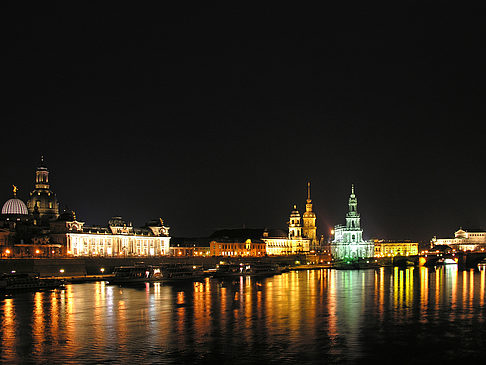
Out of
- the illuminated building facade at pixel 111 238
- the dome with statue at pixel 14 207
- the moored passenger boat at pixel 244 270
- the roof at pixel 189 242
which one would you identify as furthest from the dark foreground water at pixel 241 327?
the roof at pixel 189 242

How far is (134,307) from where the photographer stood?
63.4 m

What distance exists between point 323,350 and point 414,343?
7.31m

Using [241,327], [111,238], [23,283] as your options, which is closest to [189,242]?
[111,238]

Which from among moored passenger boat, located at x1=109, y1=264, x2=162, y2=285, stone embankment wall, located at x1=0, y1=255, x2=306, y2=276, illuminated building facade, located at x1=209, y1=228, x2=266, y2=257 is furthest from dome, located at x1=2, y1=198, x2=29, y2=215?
illuminated building facade, located at x1=209, y1=228, x2=266, y2=257

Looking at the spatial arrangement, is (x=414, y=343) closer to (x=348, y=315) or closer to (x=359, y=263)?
(x=348, y=315)

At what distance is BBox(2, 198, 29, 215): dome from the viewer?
138m

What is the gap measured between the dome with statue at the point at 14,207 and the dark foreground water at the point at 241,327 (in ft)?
207

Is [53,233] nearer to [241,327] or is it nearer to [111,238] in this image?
[111,238]

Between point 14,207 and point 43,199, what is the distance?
6.90 metres

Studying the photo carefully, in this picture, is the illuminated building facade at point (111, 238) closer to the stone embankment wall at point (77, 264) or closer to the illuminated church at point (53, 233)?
the illuminated church at point (53, 233)

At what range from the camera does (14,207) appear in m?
138

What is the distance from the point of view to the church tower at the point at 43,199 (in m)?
142

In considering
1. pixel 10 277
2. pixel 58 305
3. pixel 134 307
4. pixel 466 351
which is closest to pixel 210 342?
pixel 466 351

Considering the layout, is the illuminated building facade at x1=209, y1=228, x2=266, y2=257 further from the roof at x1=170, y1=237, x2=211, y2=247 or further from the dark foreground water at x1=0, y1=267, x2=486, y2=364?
the dark foreground water at x1=0, y1=267, x2=486, y2=364
